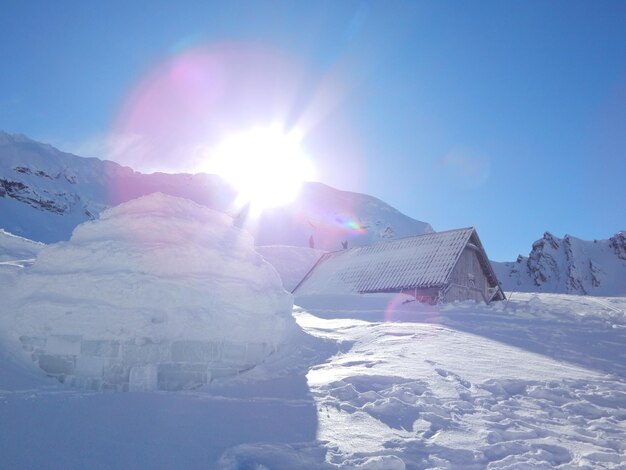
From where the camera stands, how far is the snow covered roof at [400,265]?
17.8 metres

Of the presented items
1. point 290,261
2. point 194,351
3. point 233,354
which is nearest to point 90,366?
point 194,351

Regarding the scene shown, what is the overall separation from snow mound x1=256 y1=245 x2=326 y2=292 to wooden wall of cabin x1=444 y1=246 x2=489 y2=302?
990 cm

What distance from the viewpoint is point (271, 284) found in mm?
6816

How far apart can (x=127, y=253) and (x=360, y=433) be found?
3.64 metres

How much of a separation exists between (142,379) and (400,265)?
49.9 feet

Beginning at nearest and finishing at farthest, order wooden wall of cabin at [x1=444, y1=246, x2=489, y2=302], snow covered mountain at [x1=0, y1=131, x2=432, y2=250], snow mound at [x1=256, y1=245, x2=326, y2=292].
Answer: wooden wall of cabin at [x1=444, y1=246, x2=489, y2=302] → snow mound at [x1=256, y1=245, x2=326, y2=292] → snow covered mountain at [x1=0, y1=131, x2=432, y2=250]

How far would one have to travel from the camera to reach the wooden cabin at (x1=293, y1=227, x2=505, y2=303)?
57.6 ft

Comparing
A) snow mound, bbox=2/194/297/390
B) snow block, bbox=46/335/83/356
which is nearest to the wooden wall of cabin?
snow mound, bbox=2/194/297/390

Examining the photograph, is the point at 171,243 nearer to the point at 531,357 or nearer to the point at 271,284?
the point at 271,284

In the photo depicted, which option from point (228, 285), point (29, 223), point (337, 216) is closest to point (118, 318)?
point (228, 285)

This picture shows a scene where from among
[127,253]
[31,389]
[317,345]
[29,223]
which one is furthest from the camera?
[29,223]

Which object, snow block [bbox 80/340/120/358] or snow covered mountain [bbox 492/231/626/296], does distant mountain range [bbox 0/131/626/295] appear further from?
snow block [bbox 80/340/120/358]

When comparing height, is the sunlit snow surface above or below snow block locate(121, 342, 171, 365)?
below

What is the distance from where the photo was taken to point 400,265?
63.0 ft
